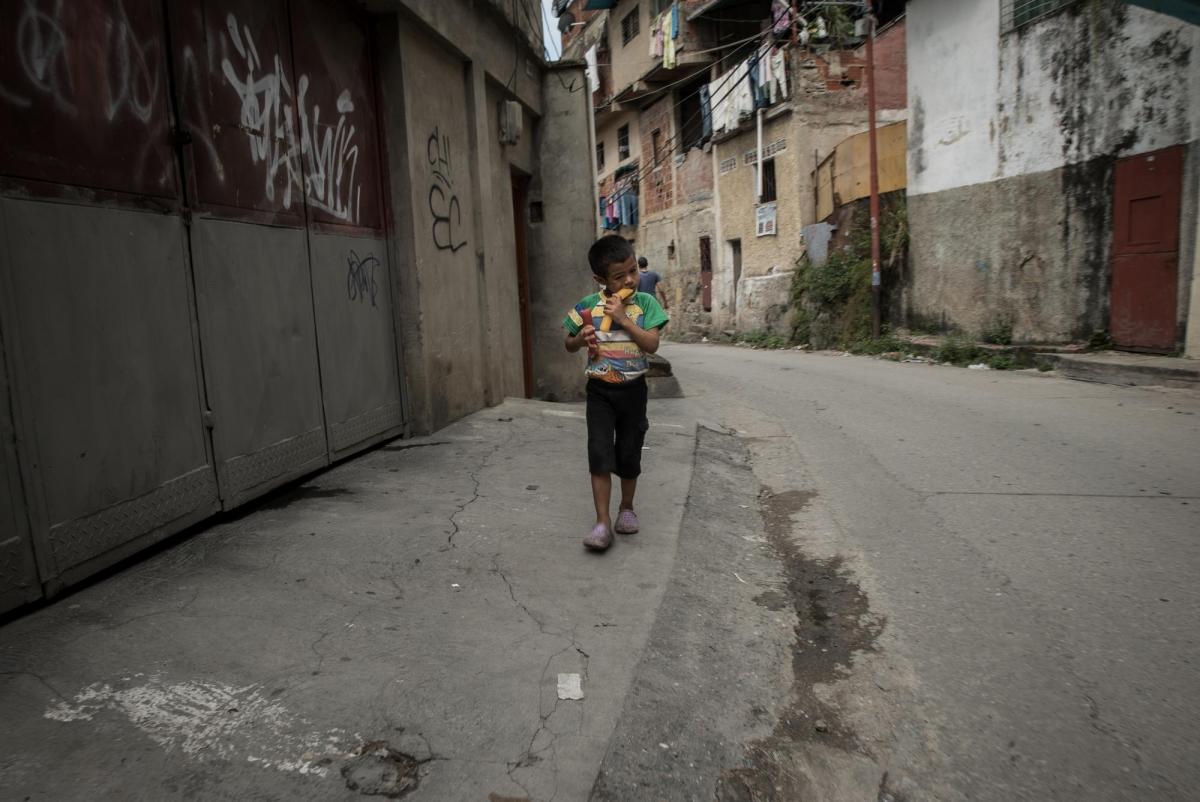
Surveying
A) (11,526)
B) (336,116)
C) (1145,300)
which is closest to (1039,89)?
(1145,300)

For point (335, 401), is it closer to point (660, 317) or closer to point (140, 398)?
point (140, 398)

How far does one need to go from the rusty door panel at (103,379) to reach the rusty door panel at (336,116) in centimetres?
141

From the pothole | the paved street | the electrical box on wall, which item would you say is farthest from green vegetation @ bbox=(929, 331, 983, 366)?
the pothole

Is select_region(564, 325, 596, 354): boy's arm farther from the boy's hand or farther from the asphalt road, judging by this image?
the asphalt road

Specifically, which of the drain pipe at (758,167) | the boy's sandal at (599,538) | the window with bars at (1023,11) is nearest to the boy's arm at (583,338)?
the boy's sandal at (599,538)

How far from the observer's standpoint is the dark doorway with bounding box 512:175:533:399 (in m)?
9.03

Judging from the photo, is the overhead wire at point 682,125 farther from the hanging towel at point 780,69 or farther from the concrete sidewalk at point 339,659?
the concrete sidewalk at point 339,659

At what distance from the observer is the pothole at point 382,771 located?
6.28ft

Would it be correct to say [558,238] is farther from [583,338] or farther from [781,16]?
[781,16]

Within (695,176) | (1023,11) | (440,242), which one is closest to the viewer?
(440,242)

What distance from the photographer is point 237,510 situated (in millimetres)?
3904

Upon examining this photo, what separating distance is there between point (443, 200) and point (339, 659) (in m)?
4.44

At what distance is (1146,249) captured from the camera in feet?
34.7

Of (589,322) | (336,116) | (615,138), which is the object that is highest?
(615,138)
